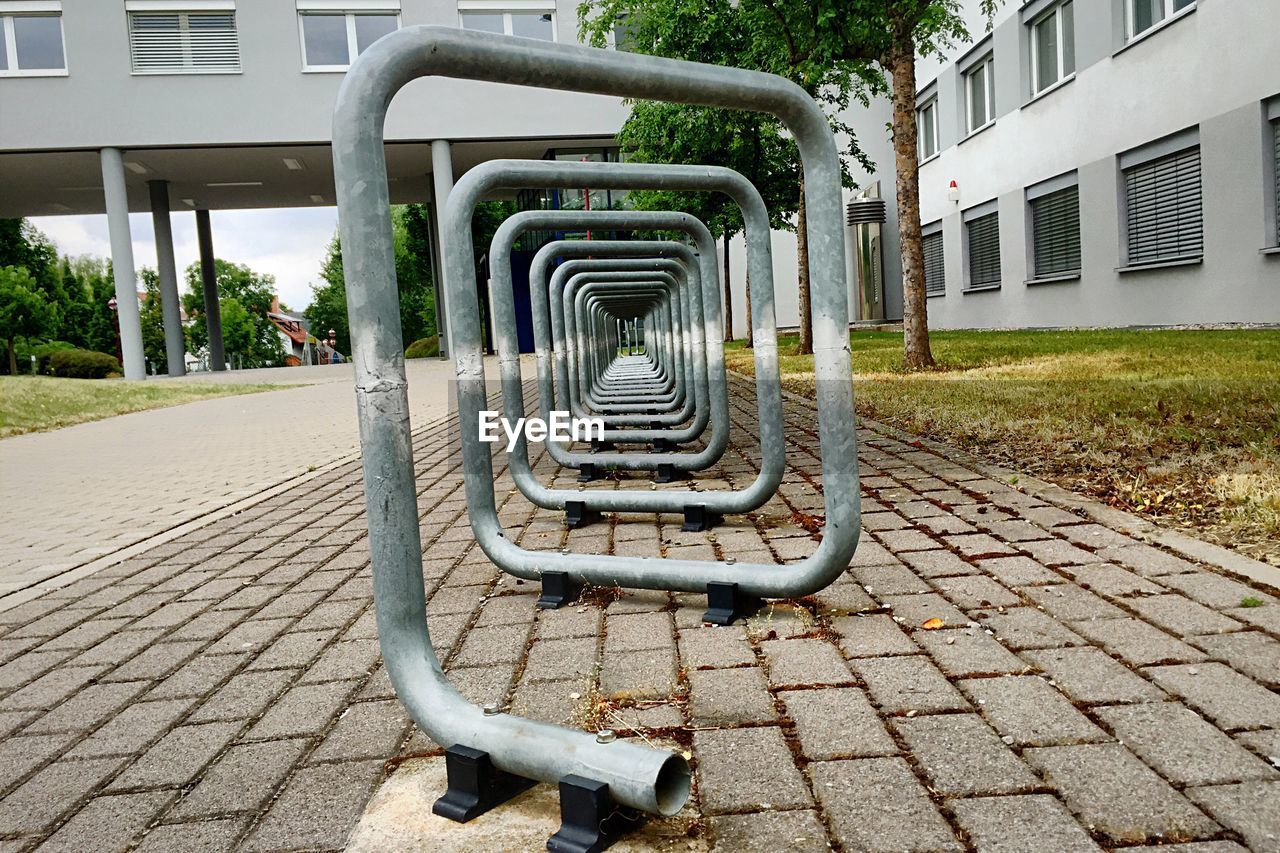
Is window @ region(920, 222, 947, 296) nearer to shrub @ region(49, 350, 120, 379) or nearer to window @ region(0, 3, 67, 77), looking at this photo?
window @ region(0, 3, 67, 77)

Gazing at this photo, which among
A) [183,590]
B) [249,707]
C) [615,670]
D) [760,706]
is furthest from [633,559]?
[183,590]

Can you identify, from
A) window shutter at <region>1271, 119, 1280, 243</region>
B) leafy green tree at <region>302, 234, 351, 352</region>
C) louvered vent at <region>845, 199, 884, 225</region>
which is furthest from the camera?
leafy green tree at <region>302, 234, 351, 352</region>

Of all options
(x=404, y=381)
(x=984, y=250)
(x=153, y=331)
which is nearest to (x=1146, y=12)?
(x=984, y=250)

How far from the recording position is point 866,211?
27.3 m

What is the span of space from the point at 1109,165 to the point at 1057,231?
2303 mm

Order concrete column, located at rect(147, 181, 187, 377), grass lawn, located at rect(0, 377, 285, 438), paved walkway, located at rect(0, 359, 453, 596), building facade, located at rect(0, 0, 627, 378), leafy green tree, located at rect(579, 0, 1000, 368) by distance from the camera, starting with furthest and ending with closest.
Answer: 1. concrete column, located at rect(147, 181, 187, 377)
2. building facade, located at rect(0, 0, 627, 378)
3. grass lawn, located at rect(0, 377, 285, 438)
4. leafy green tree, located at rect(579, 0, 1000, 368)
5. paved walkway, located at rect(0, 359, 453, 596)

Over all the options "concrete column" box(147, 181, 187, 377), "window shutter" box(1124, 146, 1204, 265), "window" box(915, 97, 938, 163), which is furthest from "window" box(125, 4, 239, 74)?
"window shutter" box(1124, 146, 1204, 265)

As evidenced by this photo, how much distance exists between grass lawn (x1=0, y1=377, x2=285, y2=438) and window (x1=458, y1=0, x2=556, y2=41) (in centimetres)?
1003

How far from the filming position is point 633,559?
3.00 metres

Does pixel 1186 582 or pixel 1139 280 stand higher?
pixel 1139 280

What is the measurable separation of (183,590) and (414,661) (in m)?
2.23

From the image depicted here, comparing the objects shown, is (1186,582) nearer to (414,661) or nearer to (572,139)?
(414,661)

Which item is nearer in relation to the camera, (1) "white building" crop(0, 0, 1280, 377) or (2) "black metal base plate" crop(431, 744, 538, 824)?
(2) "black metal base plate" crop(431, 744, 538, 824)

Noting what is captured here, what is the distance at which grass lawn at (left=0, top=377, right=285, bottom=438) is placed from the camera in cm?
1263
